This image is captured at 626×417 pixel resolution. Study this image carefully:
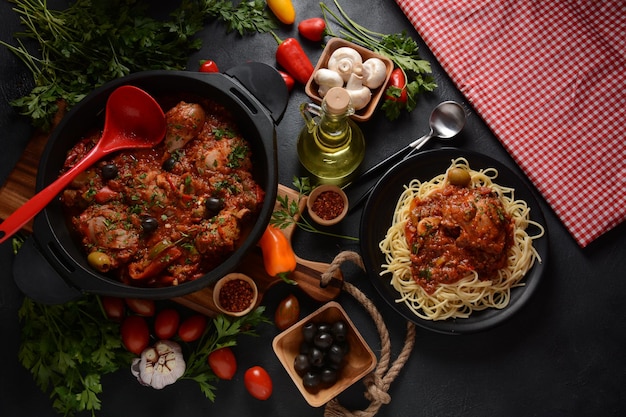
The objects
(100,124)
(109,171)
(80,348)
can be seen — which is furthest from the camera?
(80,348)

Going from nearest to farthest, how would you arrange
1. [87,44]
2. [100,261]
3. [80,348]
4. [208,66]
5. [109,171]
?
[100,261] < [109,171] < [80,348] < [87,44] < [208,66]

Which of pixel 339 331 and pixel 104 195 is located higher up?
pixel 104 195

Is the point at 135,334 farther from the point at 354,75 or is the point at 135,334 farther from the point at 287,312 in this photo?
the point at 354,75

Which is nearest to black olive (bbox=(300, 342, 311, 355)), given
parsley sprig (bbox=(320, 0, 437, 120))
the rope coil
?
the rope coil

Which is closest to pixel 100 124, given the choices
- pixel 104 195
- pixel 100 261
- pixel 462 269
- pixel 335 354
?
pixel 104 195

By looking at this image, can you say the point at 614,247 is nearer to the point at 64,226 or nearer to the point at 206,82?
the point at 206,82

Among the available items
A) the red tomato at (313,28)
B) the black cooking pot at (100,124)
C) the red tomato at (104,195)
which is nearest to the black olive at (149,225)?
the red tomato at (104,195)

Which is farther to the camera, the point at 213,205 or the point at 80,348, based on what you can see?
the point at 80,348
